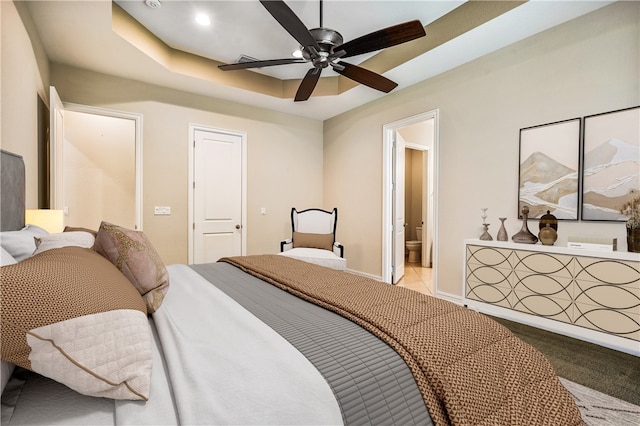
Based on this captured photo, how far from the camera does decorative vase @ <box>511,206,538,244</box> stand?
2691 mm

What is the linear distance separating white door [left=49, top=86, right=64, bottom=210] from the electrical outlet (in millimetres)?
1065

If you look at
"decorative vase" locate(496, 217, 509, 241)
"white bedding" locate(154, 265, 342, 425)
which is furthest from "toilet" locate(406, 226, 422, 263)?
"white bedding" locate(154, 265, 342, 425)

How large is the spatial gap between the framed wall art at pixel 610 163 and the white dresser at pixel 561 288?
52cm

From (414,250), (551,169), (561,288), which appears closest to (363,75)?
(551,169)

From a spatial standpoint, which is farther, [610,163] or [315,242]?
[315,242]

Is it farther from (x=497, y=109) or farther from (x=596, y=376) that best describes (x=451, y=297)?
(x=497, y=109)

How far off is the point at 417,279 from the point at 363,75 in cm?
325

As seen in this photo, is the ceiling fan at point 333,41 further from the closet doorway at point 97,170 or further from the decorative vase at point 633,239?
the closet doorway at point 97,170

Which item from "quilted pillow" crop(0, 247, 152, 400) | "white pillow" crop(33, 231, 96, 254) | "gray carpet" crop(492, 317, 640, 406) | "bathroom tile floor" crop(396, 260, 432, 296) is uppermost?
"white pillow" crop(33, 231, 96, 254)

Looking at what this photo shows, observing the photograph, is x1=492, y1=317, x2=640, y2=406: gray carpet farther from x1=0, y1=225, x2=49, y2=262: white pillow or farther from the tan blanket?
x1=0, y1=225, x2=49, y2=262: white pillow

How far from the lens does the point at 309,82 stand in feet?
9.64

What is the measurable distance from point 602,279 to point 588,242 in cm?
31

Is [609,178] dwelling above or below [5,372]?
above

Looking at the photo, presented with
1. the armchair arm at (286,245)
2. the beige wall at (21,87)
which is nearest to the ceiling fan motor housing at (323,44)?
the beige wall at (21,87)
